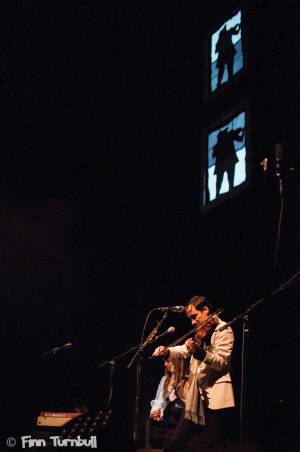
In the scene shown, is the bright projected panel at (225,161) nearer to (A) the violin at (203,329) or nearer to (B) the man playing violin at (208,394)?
(A) the violin at (203,329)

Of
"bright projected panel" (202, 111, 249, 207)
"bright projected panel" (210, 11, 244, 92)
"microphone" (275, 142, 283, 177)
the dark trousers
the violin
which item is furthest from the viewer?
"bright projected panel" (210, 11, 244, 92)

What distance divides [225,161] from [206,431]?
15.6 feet

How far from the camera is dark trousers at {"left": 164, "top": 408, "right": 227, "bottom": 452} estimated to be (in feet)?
13.9

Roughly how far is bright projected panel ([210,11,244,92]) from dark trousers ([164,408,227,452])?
5767 mm

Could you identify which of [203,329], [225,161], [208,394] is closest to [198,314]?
[203,329]

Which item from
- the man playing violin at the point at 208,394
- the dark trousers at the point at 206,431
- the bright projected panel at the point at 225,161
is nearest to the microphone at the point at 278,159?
the man playing violin at the point at 208,394

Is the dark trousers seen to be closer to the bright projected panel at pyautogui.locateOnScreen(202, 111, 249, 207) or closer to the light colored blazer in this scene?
the light colored blazer

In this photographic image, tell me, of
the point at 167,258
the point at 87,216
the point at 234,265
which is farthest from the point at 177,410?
the point at 87,216

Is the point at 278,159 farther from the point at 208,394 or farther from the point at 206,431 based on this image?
the point at 206,431

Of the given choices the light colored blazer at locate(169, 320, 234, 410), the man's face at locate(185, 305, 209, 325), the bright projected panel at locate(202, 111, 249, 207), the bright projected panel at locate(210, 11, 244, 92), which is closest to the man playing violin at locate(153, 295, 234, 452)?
the light colored blazer at locate(169, 320, 234, 410)

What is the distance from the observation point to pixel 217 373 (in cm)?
439

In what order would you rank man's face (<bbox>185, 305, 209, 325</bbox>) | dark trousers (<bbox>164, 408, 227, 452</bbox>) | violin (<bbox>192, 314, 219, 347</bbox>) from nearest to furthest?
dark trousers (<bbox>164, 408, 227, 452</bbox>)
violin (<bbox>192, 314, 219, 347</bbox>)
man's face (<bbox>185, 305, 209, 325</bbox>)

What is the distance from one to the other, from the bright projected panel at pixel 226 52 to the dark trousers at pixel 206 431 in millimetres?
5767

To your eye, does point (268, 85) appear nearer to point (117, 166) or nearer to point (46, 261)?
point (117, 166)
